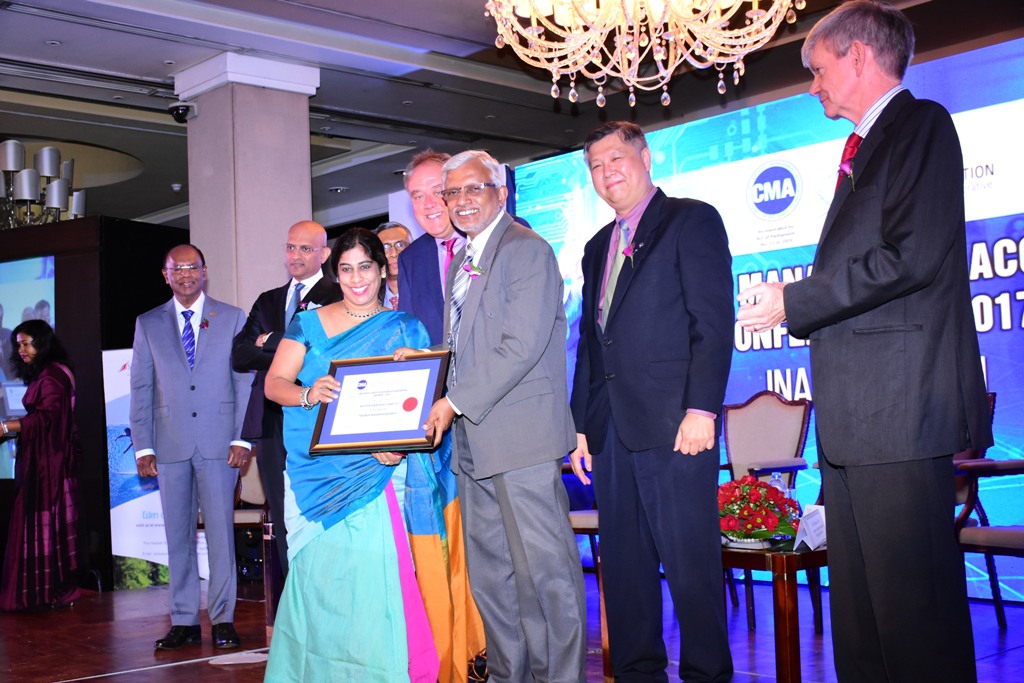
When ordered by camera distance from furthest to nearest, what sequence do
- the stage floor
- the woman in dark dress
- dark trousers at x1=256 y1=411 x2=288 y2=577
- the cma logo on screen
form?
the woman in dark dress
the cma logo on screen
dark trousers at x1=256 y1=411 x2=288 y2=577
the stage floor

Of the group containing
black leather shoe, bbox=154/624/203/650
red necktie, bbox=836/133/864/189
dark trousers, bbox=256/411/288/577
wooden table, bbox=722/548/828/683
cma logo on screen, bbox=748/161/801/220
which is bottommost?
black leather shoe, bbox=154/624/203/650

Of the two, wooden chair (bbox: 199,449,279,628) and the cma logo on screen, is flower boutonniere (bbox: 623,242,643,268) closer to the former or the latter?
wooden chair (bbox: 199,449,279,628)

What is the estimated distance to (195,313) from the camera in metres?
4.81

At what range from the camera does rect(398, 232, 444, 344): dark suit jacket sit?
337 cm

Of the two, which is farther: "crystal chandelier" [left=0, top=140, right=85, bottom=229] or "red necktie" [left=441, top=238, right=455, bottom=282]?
"crystal chandelier" [left=0, top=140, right=85, bottom=229]

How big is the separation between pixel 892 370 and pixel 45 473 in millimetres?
6013

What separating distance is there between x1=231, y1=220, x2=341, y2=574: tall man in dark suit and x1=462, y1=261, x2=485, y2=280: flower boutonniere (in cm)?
136

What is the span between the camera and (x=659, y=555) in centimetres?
282

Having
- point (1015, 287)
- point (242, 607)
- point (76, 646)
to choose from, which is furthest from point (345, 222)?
point (1015, 287)

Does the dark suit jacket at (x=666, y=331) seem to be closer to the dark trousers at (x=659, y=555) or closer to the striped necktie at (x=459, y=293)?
the dark trousers at (x=659, y=555)

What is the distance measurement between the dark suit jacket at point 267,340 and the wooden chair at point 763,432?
2145 mm

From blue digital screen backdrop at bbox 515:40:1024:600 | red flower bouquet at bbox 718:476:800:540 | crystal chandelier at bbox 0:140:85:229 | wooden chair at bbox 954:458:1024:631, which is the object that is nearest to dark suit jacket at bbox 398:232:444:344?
red flower bouquet at bbox 718:476:800:540

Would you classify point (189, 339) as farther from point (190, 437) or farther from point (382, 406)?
point (382, 406)

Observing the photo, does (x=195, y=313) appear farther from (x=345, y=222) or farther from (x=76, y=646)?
(x=345, y=222)
